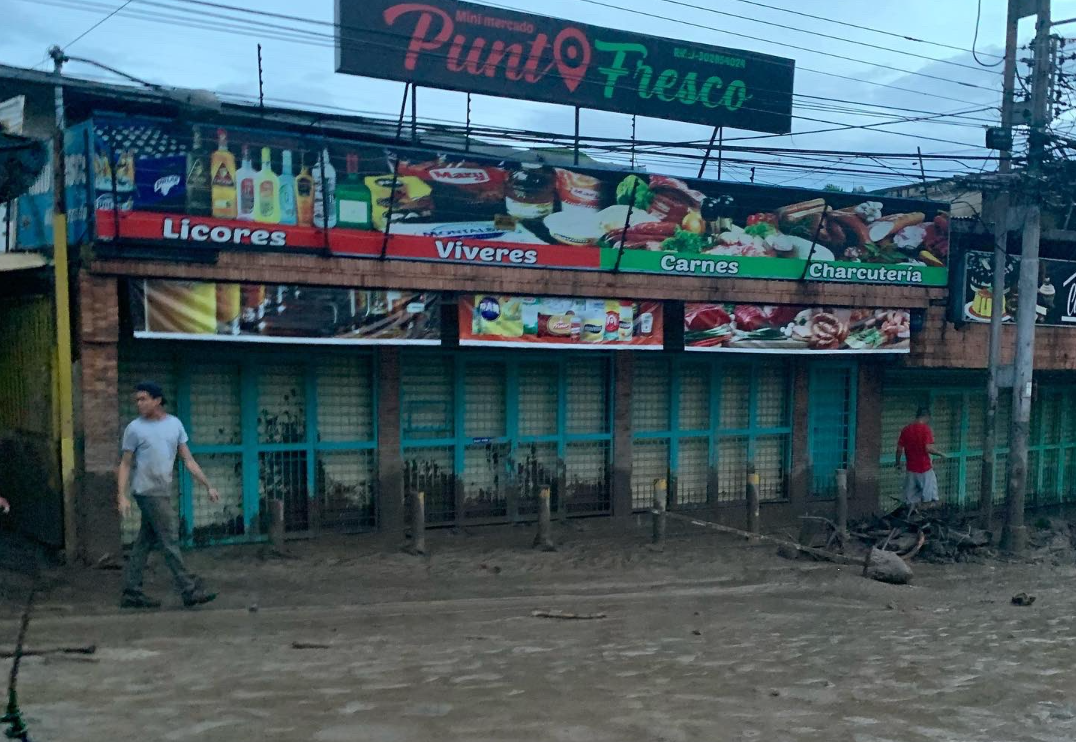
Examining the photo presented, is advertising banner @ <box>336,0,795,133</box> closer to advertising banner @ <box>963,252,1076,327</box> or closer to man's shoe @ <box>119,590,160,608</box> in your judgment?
advertising banner @ <box>963,252,1076,327</box>

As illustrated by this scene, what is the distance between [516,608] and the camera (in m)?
9.04

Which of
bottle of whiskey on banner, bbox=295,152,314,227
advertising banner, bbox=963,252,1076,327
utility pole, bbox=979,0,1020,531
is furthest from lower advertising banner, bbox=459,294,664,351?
advertising banner, bbox=963,252,1076,327

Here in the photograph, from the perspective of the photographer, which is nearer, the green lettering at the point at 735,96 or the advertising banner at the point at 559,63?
the advertising banner at the point at 559,63

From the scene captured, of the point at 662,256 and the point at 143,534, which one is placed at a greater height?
the point at 662,256

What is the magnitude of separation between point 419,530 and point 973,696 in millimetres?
6169

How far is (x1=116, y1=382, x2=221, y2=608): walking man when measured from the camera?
781 cm

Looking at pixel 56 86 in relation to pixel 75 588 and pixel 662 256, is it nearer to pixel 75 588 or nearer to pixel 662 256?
pixel 75 588

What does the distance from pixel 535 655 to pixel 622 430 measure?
6135 millimetres

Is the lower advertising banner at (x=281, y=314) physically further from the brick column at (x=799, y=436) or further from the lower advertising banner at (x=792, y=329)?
the brick column at (x=799, y=436)

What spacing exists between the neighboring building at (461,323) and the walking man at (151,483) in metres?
Answer: 1.82

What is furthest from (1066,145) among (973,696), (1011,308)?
(973,696)

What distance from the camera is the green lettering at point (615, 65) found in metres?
14.0

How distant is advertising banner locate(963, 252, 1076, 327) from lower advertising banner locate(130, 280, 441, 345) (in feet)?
29.7

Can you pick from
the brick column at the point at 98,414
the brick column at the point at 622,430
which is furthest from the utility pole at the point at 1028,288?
Result: the brick column at the point at 98,414
